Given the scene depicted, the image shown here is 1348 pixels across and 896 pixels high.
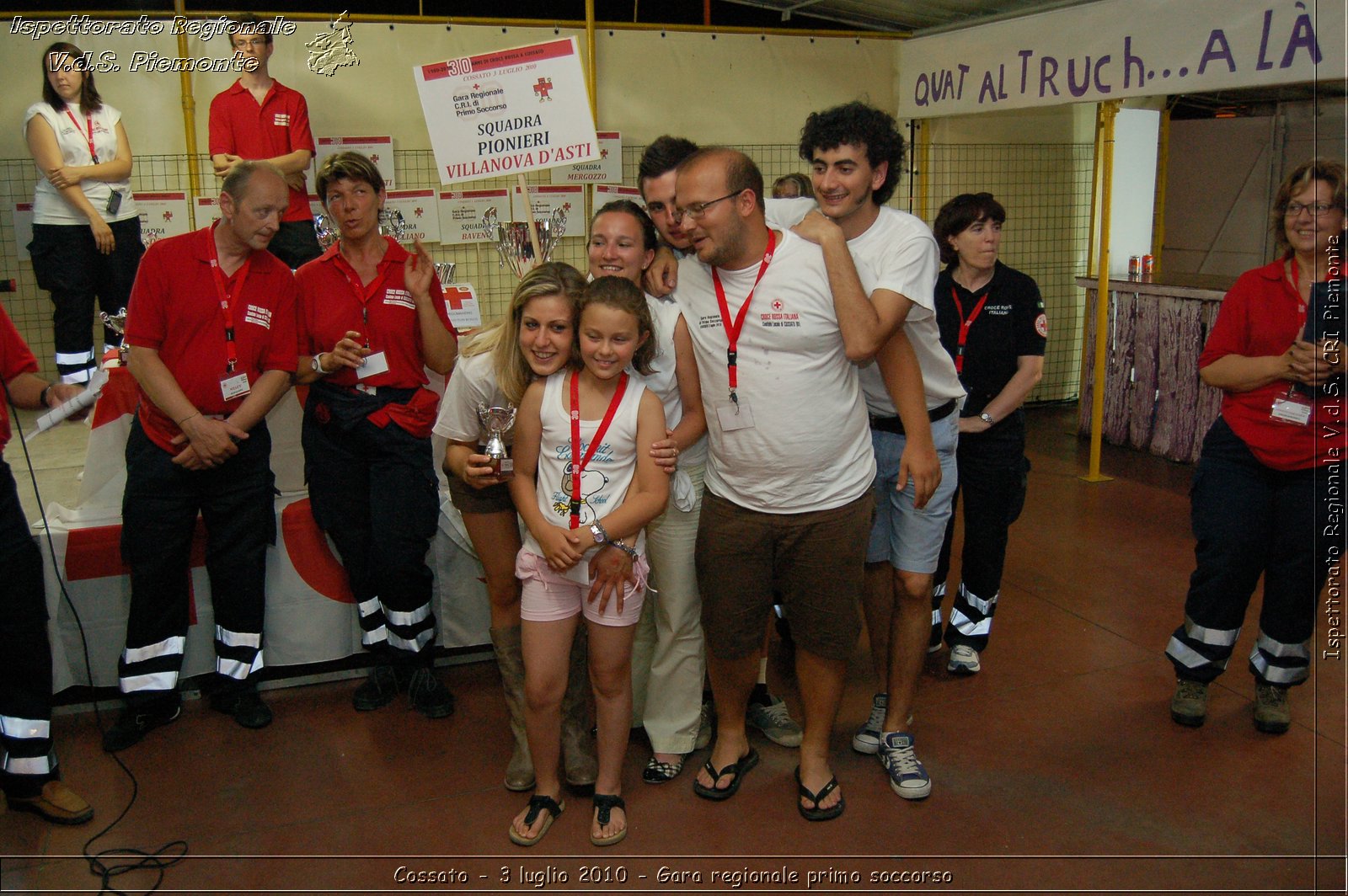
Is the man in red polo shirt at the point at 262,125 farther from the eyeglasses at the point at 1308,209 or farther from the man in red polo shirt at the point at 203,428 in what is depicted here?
the eyeglasses at the point at 1308,209

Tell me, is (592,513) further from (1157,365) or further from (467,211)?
(1157,365)

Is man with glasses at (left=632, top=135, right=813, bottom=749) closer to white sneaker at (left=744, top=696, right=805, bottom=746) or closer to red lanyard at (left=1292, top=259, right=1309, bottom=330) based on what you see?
white sneaker at (left=744, top=696, right=805, bottom=746)

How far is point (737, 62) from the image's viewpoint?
737 cm

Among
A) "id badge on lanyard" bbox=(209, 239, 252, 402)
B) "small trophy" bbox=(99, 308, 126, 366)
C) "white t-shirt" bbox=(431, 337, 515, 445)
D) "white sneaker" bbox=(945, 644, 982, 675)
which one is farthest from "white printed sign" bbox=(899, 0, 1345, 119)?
"small trophy" bbox=(99, 308, 126, 366)

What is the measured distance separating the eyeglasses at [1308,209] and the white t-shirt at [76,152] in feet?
18.6

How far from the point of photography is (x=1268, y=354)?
3.21 meters

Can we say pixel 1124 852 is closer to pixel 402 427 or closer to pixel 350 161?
pixel 402 427

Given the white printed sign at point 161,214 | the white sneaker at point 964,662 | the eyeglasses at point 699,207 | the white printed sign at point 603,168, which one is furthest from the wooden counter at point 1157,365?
the white printed sign at point 161,214

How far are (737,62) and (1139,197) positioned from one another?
3.37m

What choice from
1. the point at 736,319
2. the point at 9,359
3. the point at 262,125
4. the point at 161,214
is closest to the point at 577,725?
the point at 736,319

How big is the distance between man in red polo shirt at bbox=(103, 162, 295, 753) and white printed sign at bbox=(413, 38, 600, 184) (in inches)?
32.9

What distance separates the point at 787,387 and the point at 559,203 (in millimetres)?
4614

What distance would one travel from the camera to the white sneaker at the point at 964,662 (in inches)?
152

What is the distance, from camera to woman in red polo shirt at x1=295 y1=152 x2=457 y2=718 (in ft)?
11.2
